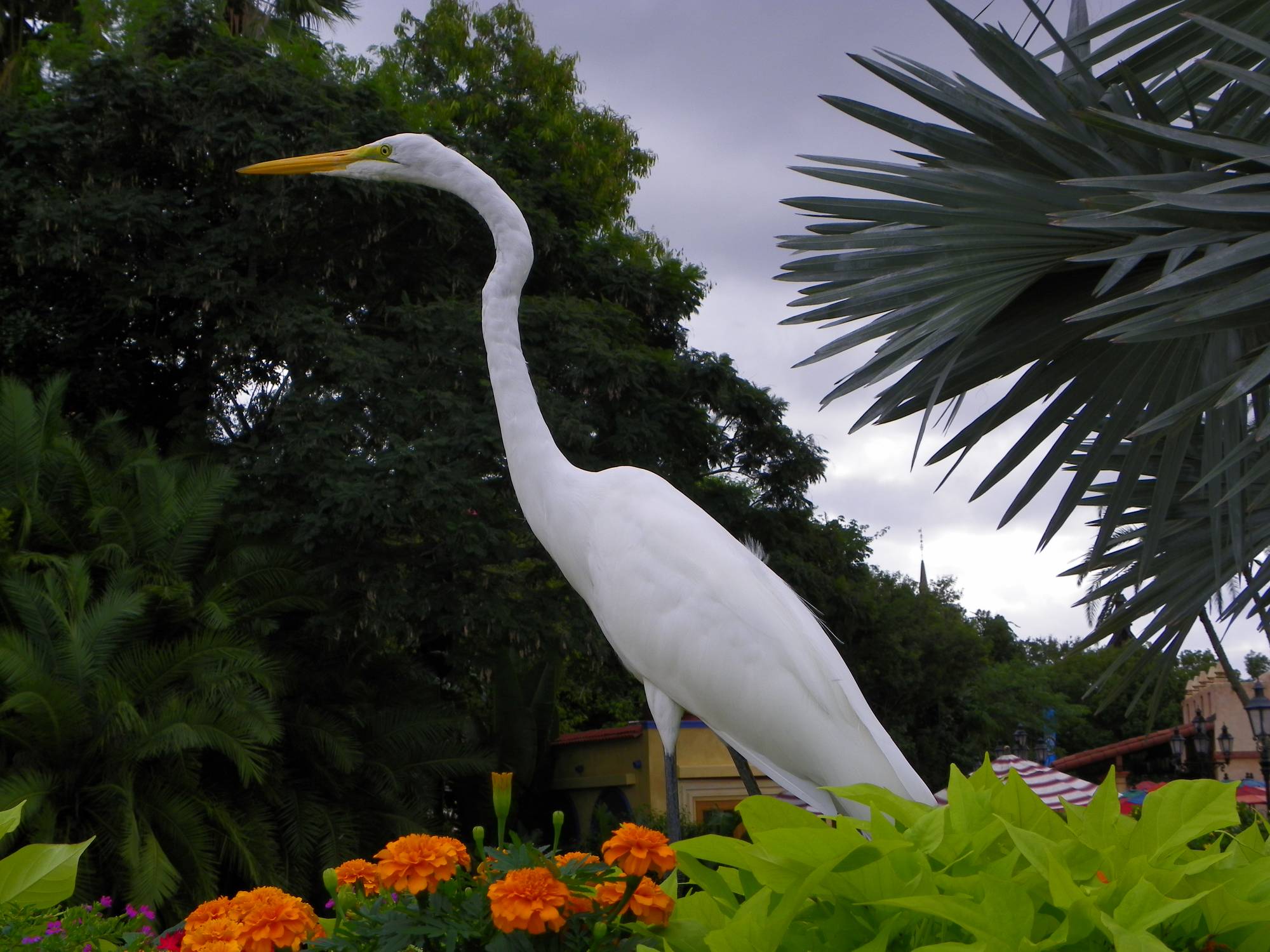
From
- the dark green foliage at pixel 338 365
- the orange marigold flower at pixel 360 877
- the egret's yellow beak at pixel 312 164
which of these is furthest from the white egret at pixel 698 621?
the dark green foliage at pixel 338 365

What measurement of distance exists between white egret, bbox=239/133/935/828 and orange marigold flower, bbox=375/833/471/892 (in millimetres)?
1948

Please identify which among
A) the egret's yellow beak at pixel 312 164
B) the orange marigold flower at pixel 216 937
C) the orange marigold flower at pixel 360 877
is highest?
the egret's yellow beak at pixel 312 164

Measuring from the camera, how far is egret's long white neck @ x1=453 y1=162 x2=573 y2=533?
4055 millimetres

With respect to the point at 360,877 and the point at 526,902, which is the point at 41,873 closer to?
the point at 360,877

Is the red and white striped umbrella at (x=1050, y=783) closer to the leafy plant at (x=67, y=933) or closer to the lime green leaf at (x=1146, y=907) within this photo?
the leafy plant at (x=67, y=933)

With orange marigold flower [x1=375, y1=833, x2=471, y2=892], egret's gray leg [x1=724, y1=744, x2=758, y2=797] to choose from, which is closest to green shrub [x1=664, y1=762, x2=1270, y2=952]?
orange marigold flower [x1=375, y1=833, x2=471, y2=892]

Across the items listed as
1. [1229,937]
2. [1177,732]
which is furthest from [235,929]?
[1177,732]

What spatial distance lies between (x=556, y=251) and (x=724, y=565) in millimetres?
10018

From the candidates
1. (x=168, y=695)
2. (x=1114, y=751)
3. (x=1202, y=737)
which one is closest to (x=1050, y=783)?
(x=1202, y=737)

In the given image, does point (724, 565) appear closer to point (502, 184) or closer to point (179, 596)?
point (179, 596)

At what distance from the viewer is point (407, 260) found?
12.3m

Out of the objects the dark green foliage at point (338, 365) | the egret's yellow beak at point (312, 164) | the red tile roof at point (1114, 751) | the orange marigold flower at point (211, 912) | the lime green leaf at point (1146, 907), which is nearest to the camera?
the lime green leaf at point (1146, 907)

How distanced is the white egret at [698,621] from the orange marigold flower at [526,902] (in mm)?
2044

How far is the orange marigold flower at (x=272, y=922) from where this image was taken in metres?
1.44
